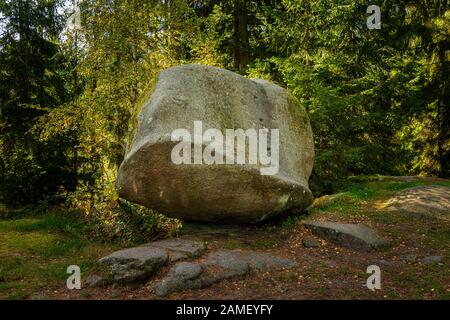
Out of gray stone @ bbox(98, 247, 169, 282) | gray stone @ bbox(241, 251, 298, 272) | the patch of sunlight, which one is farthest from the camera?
the patch of sunlight

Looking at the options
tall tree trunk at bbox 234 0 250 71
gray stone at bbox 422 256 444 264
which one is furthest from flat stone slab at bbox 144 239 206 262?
tall tree trunk at bbox 234 0 250 71

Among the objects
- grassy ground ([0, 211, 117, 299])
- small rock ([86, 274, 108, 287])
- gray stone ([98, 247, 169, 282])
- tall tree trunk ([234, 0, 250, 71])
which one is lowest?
grassy ground ([0, 211, 117, 299])

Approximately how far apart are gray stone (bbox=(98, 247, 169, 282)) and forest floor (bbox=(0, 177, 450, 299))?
163 mm

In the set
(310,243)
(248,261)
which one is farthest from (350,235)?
(248,261)

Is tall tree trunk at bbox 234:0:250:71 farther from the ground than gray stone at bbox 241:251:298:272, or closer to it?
farther from the ground

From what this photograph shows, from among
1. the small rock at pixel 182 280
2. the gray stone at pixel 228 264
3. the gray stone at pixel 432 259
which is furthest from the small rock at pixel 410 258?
the small rock at pixel 182 280

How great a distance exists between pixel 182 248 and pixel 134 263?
3.67 ft

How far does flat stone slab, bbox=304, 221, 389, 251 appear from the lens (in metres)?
8.28

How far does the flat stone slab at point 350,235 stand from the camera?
828 cm

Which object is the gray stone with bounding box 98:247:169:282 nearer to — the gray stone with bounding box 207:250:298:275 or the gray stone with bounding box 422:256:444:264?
the gray stone with bounding box 207:250:298:275

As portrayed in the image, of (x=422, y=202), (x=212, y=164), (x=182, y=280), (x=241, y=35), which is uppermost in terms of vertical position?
(x=241, y=35)

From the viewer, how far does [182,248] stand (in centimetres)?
764

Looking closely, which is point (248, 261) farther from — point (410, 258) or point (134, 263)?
point (410, 258)
